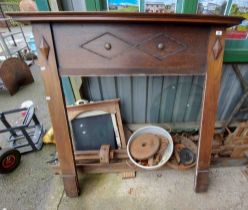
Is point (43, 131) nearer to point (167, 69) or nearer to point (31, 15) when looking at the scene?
point (31, 15)

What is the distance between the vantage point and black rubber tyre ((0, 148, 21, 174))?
1.40 meters

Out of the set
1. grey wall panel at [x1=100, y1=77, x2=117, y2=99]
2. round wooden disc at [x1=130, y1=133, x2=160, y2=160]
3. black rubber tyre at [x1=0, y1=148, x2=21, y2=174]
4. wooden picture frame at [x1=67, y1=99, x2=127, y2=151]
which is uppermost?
grey wall panel at [x1=100, y1=77, x2=117, y2=99]

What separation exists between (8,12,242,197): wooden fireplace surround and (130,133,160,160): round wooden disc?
58 cm

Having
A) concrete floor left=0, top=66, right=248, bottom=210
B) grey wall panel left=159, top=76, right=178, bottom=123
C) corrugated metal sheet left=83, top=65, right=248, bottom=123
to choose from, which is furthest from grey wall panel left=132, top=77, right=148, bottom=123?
concrete floor left=0, top=66, right=248, bottom=210

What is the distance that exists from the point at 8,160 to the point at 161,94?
1.37m

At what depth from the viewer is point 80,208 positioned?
1.18 meters

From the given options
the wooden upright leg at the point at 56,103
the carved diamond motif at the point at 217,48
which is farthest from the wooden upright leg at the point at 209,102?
the wooden upright leg at the point at 56,103

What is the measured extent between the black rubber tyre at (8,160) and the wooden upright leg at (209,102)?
141 centimetres

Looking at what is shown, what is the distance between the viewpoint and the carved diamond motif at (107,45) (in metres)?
0.87

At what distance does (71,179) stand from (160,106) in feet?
3.08

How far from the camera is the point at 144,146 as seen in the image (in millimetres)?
1375

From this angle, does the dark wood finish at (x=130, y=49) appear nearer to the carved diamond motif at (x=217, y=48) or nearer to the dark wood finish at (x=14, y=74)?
the carved diamond motif at (x=217, y=48)

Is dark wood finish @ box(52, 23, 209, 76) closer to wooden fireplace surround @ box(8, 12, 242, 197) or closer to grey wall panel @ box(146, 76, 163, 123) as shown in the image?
wooden fireplace surround @ box(8, 12, 242, 197)

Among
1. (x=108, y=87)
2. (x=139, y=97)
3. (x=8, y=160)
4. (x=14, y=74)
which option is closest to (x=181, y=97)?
(x=139, y=97)
